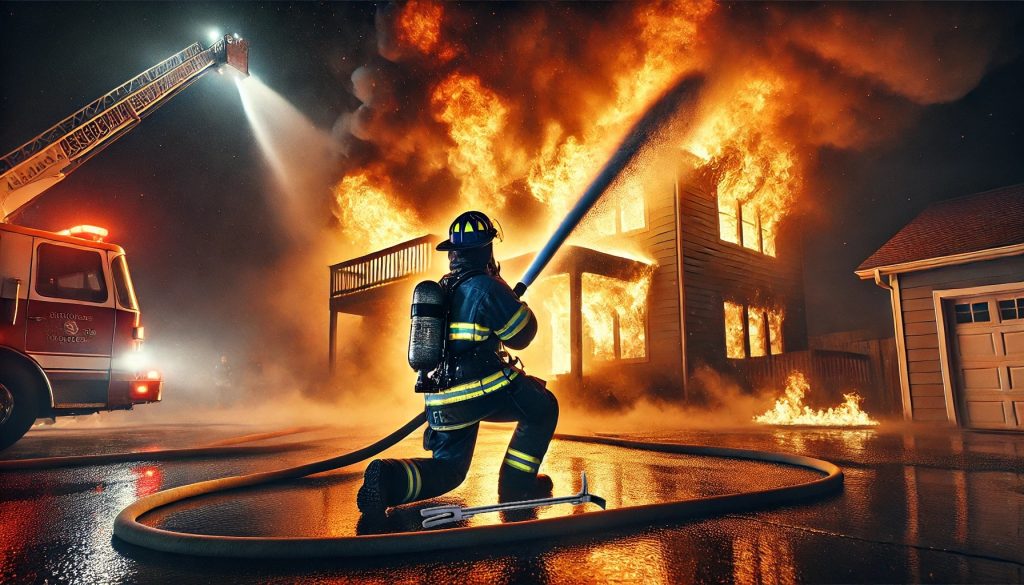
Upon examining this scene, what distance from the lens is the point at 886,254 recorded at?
36.3ft

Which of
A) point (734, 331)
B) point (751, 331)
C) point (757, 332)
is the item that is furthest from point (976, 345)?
point (757, 332)

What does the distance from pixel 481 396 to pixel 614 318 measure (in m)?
11.2

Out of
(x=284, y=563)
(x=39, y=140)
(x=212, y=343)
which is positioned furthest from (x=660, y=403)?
(x=212, y=343)

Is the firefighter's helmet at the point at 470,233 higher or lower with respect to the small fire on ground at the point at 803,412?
higher

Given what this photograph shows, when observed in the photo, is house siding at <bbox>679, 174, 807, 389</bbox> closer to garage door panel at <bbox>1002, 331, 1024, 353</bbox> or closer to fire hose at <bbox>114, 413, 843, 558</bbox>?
garage door panel at <bbox>1002, 331, 1024, 353</bbox>

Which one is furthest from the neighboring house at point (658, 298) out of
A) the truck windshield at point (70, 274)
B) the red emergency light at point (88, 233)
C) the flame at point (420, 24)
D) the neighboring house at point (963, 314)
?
the flame at point (420, 24)

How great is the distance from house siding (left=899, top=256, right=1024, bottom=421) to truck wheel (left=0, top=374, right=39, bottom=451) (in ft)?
45.4

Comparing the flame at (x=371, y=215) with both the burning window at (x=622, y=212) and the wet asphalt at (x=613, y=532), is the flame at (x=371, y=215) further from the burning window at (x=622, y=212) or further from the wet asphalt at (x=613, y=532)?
the wet asphalt at (x=613, y=532)

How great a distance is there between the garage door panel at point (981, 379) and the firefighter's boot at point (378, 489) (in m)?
11.2

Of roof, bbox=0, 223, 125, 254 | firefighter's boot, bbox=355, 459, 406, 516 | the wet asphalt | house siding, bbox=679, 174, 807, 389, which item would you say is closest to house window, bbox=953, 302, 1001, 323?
house siding, bbox=679, 174, 807, 389

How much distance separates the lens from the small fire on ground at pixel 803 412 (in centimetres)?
1119

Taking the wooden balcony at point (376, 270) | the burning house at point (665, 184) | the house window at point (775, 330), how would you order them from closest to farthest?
the burning house at point (665, 184)
the wooden balcony at point (376, 270)
the house window at point (775, 330)

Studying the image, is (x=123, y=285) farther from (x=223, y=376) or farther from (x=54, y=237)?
(x=223, y=376)

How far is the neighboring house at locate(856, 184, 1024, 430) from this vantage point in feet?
30.8
